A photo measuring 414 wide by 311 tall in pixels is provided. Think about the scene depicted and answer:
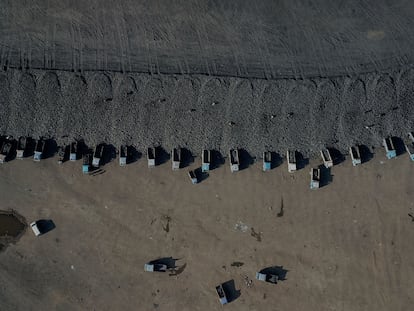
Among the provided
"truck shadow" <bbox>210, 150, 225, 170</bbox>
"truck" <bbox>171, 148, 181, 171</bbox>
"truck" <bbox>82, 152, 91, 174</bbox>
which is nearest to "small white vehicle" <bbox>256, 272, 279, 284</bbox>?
"truck shadow" <bbox>210, 150, 225, 170</bbox>

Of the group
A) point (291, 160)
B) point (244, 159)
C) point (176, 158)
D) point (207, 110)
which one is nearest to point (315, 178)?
point (291, 160)

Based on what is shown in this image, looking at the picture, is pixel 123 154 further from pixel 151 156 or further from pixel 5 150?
pixel 5 150

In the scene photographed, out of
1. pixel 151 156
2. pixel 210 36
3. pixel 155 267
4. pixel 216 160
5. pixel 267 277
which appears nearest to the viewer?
pixel 267 277

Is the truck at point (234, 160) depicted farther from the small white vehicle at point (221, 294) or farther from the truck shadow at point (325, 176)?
the small white vehicle at point (221, 294)

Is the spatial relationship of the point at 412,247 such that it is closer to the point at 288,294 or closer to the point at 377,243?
the point at 377,243

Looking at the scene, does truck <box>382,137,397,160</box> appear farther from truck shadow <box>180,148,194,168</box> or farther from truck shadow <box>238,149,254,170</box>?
truck shadow <box>180,148,194,168</box>

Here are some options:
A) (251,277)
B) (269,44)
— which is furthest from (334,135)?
(251,277)

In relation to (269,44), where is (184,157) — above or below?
below
